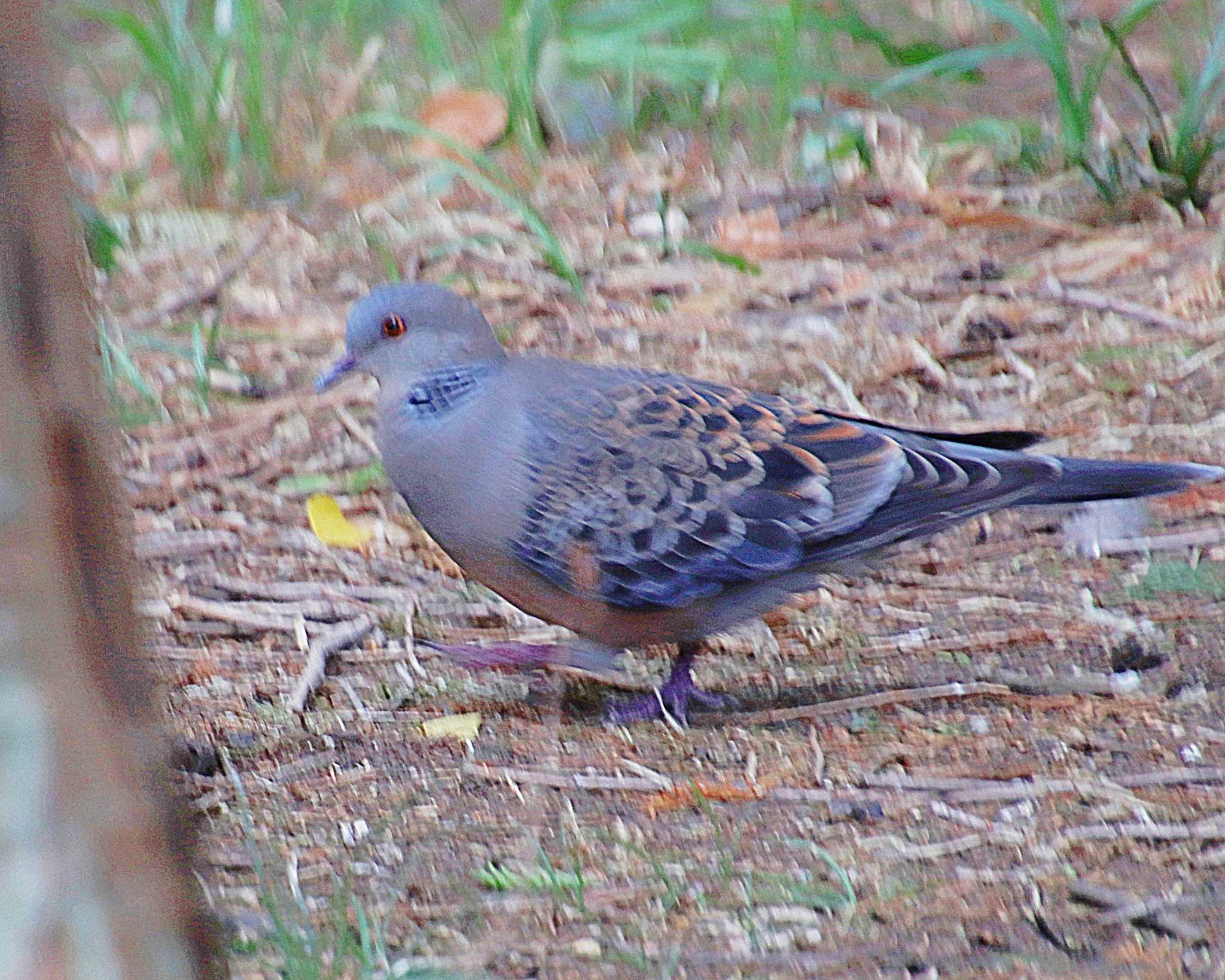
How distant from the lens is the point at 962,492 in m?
3.38

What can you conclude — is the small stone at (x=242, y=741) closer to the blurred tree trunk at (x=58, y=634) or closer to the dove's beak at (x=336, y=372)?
the dove's beak at (x=336, y=372)

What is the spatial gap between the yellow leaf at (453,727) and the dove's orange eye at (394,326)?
85cm

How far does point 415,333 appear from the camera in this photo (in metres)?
3.63

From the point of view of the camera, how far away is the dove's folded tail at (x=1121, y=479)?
11.0 feet

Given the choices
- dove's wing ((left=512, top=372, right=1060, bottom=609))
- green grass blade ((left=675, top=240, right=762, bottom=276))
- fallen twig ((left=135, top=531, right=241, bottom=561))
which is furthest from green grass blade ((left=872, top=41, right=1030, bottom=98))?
fallen twig ((left=135, top=531, right=241, bottom=561))

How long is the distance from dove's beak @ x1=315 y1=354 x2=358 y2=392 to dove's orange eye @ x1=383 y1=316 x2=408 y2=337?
10cm

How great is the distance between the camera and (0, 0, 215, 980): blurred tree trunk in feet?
4.32

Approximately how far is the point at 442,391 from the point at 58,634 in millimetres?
2172

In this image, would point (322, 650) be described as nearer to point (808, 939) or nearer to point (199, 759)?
point (199, 759)

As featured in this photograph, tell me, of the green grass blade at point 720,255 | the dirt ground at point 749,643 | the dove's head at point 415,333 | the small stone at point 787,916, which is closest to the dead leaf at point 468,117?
the dirt ground at point 749,643

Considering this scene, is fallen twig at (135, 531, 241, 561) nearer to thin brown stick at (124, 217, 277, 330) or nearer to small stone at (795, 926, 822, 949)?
thin brown stick at (124, 217, 277, 330)

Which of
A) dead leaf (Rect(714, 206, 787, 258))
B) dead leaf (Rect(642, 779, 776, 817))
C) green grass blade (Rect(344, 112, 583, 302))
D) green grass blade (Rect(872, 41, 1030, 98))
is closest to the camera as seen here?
dead leaf (Rect(642, 779, 776, 817))

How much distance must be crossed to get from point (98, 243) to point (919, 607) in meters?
2.08

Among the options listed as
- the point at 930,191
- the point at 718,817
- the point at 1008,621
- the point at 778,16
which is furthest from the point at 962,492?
the point at 778,16
